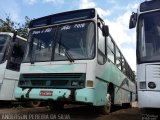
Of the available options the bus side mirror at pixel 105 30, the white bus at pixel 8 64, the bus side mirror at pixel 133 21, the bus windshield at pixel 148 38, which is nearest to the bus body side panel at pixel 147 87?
the bus windshield at pixel 148 38

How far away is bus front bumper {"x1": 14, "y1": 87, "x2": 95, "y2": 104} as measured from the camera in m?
8.70

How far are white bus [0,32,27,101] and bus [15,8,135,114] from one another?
246cm

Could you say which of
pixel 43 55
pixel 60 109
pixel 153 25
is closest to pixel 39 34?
pixel 43 55

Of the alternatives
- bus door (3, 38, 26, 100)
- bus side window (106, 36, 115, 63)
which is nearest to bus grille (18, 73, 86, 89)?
bus side window (106, 36, 115, 63)

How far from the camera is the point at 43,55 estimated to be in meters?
10.1

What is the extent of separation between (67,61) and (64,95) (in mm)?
1118

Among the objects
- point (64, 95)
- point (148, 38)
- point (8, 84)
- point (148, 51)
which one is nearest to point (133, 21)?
point (148, 38)

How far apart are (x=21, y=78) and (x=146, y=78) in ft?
13.7

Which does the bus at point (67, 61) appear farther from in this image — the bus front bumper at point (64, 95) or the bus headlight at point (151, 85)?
the bus headlight at point (151, 85)

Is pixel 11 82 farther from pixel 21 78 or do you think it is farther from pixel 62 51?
pixel 62 51

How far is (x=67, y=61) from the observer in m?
9.47

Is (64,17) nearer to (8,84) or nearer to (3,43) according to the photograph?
(3,43)

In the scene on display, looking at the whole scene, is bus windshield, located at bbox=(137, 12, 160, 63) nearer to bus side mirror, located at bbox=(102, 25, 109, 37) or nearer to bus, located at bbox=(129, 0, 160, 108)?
bus, located at bbox=(129, 0, 160, 108)

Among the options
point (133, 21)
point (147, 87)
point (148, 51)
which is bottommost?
point (147, 87)
